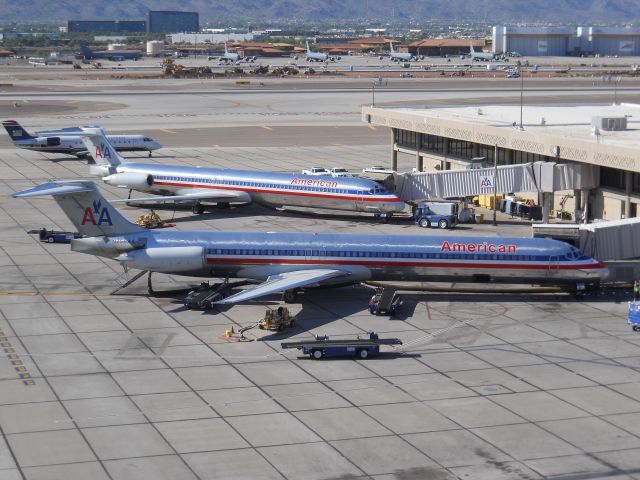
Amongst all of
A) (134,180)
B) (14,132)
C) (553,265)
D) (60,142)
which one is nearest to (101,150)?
(134,180)

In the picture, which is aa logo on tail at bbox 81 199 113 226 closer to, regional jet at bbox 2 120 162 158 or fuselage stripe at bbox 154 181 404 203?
fuselage stripe at bbox 154 181 404 203

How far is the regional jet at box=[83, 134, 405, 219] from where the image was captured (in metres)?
73.9

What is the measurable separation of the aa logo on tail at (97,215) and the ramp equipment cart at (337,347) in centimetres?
1298

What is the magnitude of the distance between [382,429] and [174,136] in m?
93.9

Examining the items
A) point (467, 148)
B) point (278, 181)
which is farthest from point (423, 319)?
Result: point (467, 148)

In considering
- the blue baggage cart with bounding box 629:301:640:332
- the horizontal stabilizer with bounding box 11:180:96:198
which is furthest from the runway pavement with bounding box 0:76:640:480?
the horizontal stabilizer with bounding box 11:180:96:198

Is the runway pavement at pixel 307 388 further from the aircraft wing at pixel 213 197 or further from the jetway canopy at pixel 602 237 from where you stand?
the aircraft wing at pixel 213 197

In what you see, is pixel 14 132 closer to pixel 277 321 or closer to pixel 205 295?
pixel 205 295

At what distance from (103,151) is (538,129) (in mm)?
31063

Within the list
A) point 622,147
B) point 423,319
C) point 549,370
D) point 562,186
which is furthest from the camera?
point 562,186

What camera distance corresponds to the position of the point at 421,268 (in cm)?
5247

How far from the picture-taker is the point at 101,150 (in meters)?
81.7

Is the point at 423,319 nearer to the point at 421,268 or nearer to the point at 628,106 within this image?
the point at 421,268

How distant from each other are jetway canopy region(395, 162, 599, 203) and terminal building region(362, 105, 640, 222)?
0.06m
